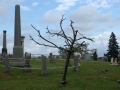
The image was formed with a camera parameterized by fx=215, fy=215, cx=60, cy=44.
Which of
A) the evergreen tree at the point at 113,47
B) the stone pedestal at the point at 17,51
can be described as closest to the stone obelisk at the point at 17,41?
the stone pedestal at the point at 17,51

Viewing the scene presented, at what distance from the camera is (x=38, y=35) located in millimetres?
10305

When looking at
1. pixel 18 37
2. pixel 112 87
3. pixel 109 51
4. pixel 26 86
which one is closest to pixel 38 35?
pixel 26 86

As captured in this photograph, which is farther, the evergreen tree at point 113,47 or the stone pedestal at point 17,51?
the evergreen tree at point 113,47

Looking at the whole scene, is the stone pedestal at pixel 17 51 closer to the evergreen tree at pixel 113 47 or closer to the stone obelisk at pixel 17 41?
the stone obelisk at pixel 17 41

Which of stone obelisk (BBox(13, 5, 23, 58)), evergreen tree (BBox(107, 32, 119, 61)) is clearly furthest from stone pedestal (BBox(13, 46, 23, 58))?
evergreen tree (BBox(107, 32, 119, 61))

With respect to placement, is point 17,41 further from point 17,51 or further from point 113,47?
point 113,47

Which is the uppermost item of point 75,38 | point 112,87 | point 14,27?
A: point 14,27

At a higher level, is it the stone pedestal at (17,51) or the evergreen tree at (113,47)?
the evergreen tree at (113,47)

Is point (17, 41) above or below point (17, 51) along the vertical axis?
above

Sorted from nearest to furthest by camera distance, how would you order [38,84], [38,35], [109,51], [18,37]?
[38,35]
[38,84]
[18,37]
[109,51]

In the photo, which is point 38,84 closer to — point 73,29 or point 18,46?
point 73,29

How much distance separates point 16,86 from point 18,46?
943 centimetres

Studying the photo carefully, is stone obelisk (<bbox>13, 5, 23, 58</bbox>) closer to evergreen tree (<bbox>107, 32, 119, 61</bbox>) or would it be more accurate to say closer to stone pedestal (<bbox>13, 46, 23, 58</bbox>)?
stone pedestal (<bbox>13, 46, 23, 58</bbox>)

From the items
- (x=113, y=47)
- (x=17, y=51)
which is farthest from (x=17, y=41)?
(x=113, y=47)
